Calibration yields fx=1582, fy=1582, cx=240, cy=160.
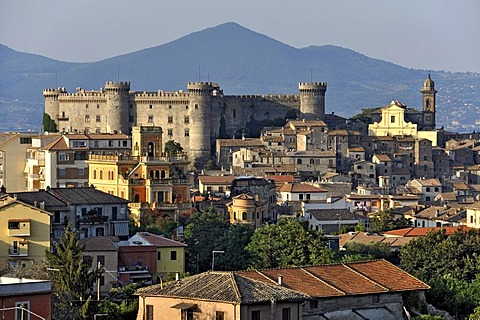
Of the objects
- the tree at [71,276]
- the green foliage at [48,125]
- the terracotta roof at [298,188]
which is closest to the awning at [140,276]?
the tree at [71,276]

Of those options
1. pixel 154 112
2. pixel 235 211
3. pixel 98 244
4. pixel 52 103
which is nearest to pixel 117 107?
pixel 154 112

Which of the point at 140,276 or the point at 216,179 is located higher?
the point at 216,179

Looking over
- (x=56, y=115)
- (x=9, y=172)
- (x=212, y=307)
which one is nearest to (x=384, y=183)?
(x=56, y=115)

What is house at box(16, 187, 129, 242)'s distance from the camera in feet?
154

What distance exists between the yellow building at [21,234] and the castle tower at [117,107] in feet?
191

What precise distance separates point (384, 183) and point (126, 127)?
1779 cm

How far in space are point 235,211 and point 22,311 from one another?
3271 cm

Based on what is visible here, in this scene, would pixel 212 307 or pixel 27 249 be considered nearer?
pixel 212 307

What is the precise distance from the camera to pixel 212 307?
31.2 meters

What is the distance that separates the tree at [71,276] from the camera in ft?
118

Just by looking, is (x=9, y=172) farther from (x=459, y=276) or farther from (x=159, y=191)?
(x=459, y=276)

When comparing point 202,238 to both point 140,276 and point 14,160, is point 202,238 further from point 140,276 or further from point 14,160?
point 14,160

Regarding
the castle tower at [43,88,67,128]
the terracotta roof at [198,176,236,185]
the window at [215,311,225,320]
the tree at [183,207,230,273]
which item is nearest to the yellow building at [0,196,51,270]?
the tree at [183,207,230,273]

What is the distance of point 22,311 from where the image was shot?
29.8 meters
